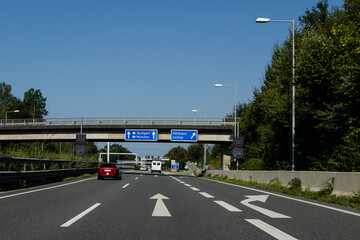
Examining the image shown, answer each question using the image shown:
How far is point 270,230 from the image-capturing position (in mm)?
6148

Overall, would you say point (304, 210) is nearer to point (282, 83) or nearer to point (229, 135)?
point (282, 83)

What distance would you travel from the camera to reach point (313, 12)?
4984cm

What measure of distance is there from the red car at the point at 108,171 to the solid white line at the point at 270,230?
61.8ft

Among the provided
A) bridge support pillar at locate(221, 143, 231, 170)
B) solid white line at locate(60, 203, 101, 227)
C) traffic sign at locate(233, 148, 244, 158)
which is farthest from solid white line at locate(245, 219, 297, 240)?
bridge support pillar at locate(221, 143, 231, 170)

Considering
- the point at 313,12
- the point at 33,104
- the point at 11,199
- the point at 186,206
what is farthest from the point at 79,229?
the point at 33,104

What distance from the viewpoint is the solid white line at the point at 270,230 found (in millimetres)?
5562

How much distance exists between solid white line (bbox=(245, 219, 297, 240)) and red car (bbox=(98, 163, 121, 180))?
18831 millimetres

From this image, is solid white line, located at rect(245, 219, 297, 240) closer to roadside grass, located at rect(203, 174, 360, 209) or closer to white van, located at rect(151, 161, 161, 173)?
roadside grass, located at rect(203, 174, 360, 209)

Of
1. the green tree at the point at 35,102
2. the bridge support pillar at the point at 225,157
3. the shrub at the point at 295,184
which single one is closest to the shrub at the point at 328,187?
the shrub at the point at 295,184

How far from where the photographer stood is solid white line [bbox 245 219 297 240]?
5.56m

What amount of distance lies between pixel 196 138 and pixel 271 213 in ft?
115

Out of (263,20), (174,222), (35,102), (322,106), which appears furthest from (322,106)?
(35,102)

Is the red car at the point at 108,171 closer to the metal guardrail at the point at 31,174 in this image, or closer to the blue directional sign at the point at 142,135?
the metal guardrail at the point at 31,174

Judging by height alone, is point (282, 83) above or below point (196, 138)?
above
